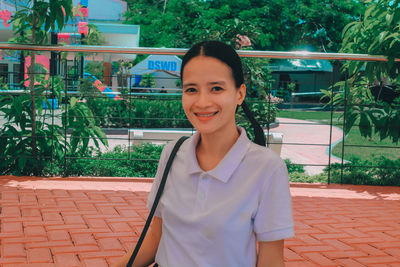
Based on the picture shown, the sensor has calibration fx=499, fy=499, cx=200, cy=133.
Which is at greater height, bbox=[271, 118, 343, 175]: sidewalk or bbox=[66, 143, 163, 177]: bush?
bbox=[66, 143, 163, 177]: bush

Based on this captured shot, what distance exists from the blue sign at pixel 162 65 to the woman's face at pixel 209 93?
14.3 m

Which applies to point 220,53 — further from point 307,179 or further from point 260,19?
point 260,19

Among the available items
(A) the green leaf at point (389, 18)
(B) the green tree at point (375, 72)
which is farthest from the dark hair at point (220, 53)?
(A) the green leaf at point (389, 18)

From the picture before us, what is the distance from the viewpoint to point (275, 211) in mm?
1364

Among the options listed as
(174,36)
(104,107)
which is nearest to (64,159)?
(104,107)

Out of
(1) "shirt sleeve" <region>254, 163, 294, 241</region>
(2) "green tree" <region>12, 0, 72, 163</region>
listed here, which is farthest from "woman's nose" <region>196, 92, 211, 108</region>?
(2) "green tree" <region>12, 0, 72, 163</region>

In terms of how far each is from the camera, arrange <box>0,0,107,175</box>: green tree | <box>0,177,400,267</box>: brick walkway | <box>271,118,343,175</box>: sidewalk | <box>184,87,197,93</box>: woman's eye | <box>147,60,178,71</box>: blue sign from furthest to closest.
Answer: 1. <box>147,60,178,71</box>: blue sign
2. <box>271,118,343,175</box>: sidewalk
3. <box>0,0,107,175</box>: green tree
4. <box>0,177,400,267</box>: brick walkway
5. <box>184,87,197,93</box>: woman's eye

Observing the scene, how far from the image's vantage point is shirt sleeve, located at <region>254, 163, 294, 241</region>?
4.47 ft

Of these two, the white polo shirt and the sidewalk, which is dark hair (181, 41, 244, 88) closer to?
the white polo shirt

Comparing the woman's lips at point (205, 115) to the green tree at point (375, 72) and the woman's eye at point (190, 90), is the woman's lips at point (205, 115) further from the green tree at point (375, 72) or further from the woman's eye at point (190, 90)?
the green tree at point (375, 72)

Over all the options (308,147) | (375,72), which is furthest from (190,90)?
(308,147)

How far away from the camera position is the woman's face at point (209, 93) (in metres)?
1.42

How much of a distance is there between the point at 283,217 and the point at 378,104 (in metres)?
4.90

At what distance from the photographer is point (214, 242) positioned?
54.6 inches
